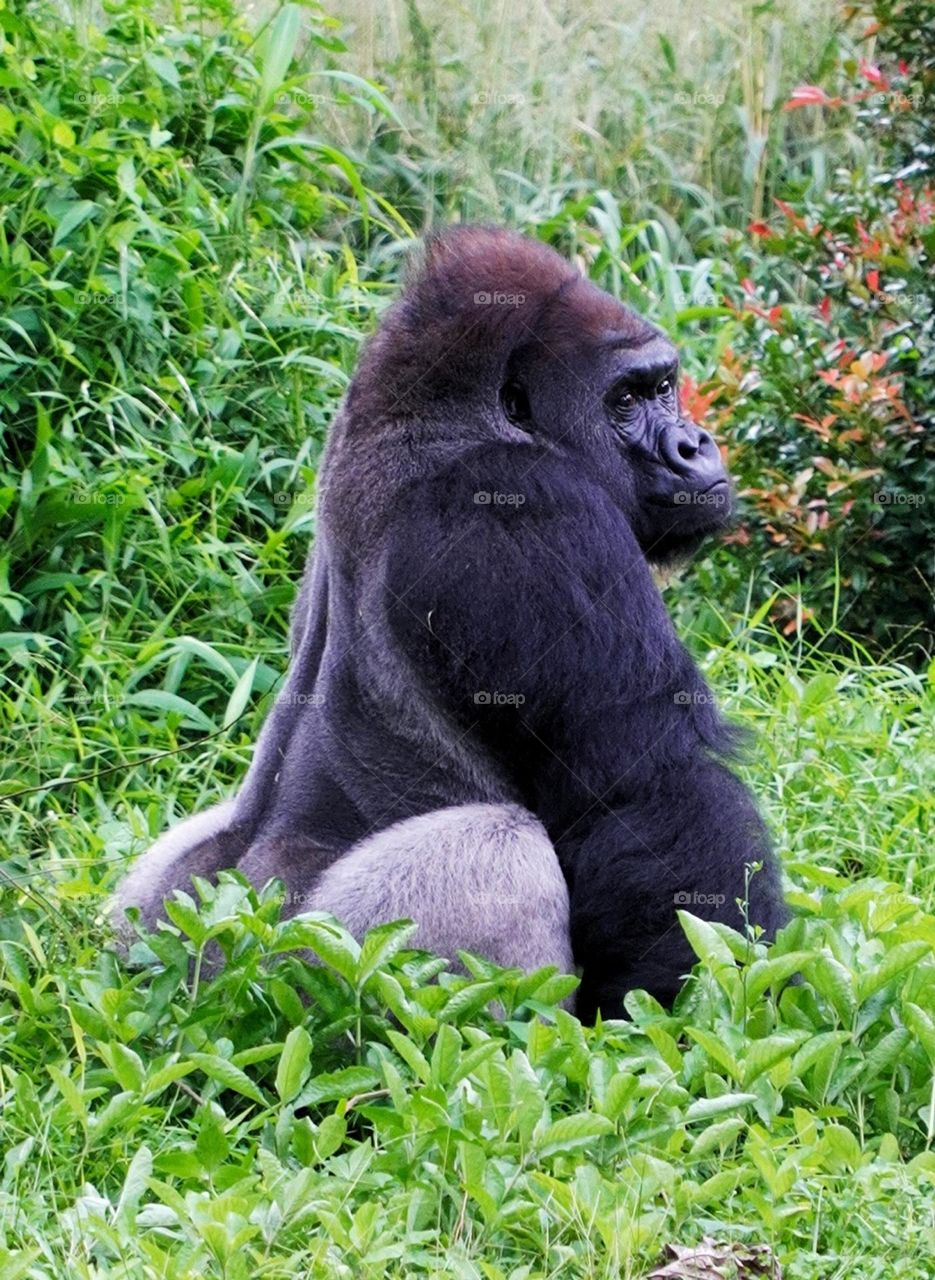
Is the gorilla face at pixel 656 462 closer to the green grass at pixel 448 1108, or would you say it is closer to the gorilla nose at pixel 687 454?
the gorilla nose at pixel 687 454

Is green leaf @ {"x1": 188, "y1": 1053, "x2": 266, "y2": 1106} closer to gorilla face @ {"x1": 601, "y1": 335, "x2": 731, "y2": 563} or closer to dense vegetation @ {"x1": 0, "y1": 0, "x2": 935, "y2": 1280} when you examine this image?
dense vegetation @ {"x1": 0, "y1": 0, "x2": 935, "y2": 1280}

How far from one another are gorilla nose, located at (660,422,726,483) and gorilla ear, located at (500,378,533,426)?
341mm

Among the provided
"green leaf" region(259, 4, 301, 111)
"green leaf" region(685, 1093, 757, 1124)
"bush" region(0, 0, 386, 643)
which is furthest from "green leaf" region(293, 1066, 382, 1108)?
"green leaf" region(259, 4, 301, 111)

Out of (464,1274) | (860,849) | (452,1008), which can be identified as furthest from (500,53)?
(464,1274)

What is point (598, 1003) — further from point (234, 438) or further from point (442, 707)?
point (234, 438)

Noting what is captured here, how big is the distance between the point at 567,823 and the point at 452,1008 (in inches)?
25.6

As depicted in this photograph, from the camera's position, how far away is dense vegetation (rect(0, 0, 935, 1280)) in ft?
9.04

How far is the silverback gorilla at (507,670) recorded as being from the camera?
11.9 feet

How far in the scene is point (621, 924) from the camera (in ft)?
11.9

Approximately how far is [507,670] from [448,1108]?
1.03 meters

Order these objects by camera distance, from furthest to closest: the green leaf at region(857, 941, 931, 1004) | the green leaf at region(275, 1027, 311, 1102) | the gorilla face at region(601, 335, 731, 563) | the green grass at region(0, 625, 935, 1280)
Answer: the gorilla face at region(601, 335, 731, 563) < the green leaf at region(857, 941, 931, 1004) < the green leaf at region(275, 1027, 311, 1102) < the green grass at region(0, 625, 935, 1280)

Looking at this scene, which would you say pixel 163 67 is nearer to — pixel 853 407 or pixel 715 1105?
pixel 853 407

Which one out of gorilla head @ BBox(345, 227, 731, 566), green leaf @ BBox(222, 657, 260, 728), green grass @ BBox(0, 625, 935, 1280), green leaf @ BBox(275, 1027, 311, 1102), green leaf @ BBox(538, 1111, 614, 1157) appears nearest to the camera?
green grass @ BBox(0, 625, 935, 1280)

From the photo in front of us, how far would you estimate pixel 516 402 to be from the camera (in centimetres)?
393
